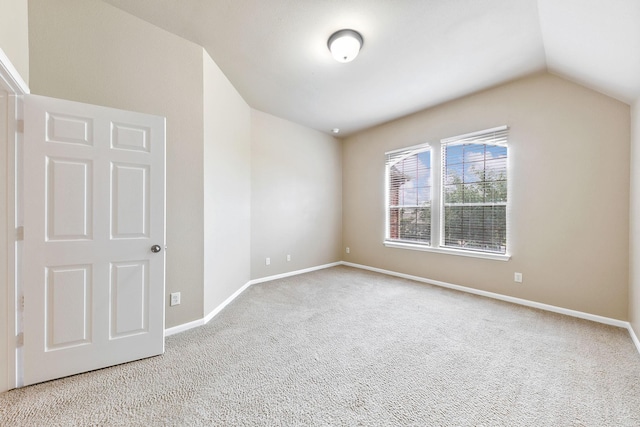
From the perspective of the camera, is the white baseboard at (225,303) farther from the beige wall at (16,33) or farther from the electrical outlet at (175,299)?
the beige wall at (16,33)

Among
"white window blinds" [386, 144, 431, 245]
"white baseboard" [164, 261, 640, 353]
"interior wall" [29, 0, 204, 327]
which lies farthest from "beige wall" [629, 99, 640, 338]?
"interior wall" [29, 0, 204, 327]

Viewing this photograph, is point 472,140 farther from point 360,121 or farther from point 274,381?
point 274,381

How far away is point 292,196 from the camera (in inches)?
186

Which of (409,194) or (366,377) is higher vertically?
(409,194)

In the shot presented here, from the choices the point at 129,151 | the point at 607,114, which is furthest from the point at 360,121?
the point at 129,151

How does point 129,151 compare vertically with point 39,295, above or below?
above

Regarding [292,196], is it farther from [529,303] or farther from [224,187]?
[529,303]

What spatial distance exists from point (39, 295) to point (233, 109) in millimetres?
2713

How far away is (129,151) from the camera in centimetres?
200

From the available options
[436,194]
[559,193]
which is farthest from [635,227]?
[436,194]

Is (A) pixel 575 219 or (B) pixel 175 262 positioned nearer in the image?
(B) pixel 175 262

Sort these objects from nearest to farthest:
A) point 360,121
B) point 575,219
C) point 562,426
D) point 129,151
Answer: point 562,426, point 129,151, point 575,219, point 360,121

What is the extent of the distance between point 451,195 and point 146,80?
4.08m

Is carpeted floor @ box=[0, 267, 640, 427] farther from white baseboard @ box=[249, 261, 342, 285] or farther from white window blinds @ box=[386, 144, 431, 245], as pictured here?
white window blinds @ box=[386, 144, 431, 245]
